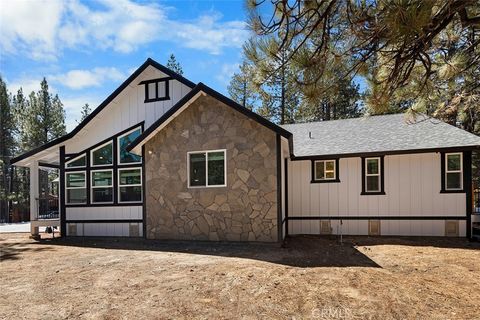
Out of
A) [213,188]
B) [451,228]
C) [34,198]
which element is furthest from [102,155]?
[451,228]

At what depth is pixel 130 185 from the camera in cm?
1187

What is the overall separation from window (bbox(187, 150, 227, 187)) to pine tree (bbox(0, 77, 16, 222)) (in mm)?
21220

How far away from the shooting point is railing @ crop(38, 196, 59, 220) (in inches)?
568

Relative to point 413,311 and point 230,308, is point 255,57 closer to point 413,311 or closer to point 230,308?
point 230,308

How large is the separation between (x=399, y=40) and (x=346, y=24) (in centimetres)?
87

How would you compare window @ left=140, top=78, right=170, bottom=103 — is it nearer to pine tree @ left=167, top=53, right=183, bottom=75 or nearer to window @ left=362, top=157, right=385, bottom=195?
window @ left=362, top=157, right=385, bottom=195

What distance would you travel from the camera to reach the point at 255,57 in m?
4.94

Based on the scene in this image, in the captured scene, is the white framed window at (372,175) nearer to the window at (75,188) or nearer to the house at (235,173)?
the house at (235,173)

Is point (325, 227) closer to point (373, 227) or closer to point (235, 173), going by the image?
point (373, 227)

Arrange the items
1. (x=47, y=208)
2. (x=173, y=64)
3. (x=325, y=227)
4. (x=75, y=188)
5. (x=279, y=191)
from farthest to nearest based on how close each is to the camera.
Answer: (x=173, y=64) → (x=47, y=208) → (x=75, y=188) → (x=325, y=227) → (x=279, y=191)

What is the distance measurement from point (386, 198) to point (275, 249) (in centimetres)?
457

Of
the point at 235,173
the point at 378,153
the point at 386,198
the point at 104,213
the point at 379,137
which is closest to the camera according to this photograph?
the point at 235,173

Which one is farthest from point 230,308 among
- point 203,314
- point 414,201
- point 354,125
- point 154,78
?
point 354,125

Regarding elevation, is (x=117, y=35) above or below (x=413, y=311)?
above
